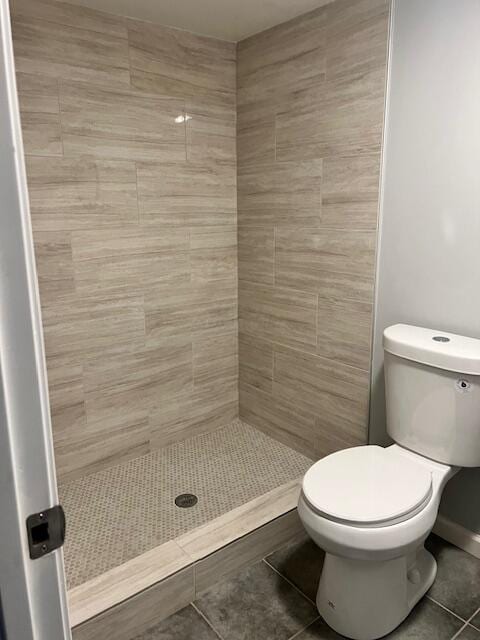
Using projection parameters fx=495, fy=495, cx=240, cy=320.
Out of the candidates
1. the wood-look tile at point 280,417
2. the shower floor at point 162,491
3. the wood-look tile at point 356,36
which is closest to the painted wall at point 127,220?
the shower floor at point 162,491

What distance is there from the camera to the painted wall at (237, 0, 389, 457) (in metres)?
1.98

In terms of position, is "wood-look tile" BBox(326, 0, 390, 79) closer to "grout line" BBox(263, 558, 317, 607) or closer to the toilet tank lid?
the toilet tank lid

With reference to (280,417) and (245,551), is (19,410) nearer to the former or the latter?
(245,551)

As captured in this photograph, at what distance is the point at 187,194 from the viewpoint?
241cm

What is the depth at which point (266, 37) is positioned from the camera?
226 centimetres

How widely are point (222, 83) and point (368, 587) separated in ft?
7.32

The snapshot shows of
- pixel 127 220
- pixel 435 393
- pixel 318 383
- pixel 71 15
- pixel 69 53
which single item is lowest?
pixel 318 383

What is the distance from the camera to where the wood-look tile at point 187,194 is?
2.28m

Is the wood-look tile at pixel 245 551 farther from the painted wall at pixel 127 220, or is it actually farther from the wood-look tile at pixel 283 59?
the wood-look tile at pixel 283 59

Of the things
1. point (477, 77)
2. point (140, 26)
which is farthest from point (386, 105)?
point (140, 26)

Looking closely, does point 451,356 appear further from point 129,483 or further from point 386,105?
point 129,483

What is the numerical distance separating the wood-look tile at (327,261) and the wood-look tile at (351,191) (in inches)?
1.8

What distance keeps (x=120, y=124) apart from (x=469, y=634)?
7.58 ft

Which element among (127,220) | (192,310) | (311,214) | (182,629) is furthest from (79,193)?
(182,629)
